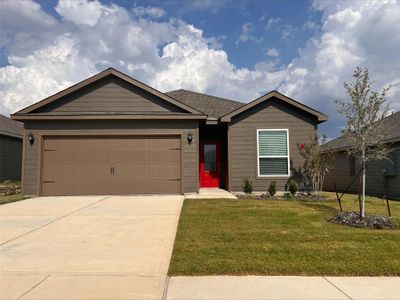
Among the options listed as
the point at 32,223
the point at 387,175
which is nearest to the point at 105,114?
the point at 32,223

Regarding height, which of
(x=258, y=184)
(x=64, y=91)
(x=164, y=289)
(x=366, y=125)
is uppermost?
(x=64, y=91)

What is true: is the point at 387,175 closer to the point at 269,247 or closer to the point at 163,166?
the point at 163,166

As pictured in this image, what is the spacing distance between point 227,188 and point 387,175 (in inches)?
255

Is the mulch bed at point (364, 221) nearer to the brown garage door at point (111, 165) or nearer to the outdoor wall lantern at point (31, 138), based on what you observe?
the brown garage door at point (111, 165)

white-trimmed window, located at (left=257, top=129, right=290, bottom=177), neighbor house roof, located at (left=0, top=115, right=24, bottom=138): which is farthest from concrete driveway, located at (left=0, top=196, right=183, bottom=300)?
neighbor house roof, located at (left=0, top=115, right=24, bottom=138)

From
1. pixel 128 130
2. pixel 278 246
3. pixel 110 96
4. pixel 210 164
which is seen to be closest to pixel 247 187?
pixel 210 164

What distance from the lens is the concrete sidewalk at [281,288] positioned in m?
3.69

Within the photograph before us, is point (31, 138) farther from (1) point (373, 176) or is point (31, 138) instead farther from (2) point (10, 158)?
(1) point (373, 176)

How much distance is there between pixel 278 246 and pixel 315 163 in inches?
290

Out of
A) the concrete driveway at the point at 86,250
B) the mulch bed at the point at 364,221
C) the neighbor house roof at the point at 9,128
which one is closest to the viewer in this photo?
the concrete driveway at the point at 86,250

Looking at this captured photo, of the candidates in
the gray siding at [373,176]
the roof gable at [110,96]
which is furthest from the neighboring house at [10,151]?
the gray siding at [373,176]

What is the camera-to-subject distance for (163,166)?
1186cm

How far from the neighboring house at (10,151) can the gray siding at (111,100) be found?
711 centimetres

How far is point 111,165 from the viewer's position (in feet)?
38.8
